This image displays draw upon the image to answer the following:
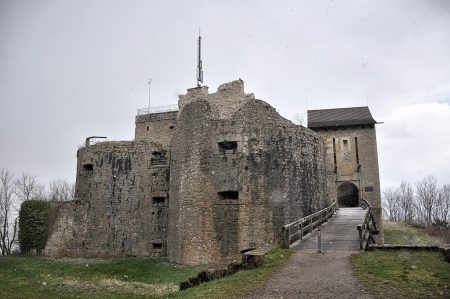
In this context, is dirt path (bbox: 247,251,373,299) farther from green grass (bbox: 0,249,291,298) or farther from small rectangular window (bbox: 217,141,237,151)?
small rectangular window (bbox: 217,141,237,151)

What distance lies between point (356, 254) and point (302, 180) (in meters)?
7.11

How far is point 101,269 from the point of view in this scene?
19.2 meters

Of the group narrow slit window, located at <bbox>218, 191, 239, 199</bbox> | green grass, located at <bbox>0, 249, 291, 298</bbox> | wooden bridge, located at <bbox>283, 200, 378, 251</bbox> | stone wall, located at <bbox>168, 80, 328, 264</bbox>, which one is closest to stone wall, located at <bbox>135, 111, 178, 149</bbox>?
stone wall, located at <bbox>168, 80, 328, 264</bbox>

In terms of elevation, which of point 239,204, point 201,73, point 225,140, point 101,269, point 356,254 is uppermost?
point 201,73

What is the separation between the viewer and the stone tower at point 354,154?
31.2 meters

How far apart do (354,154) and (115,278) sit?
20360 millimetres

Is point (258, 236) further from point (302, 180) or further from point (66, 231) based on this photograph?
point (66, 231)

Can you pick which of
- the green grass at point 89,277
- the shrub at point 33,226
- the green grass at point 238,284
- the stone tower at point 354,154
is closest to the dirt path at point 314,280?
the green grass at point 238,284

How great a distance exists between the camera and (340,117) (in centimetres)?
3316

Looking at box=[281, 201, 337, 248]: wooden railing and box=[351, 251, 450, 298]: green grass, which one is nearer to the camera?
box=[351, 251, 450, 298]: green grass

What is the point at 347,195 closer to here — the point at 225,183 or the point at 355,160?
the point at 355,160

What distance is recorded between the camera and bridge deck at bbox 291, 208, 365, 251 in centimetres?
1466

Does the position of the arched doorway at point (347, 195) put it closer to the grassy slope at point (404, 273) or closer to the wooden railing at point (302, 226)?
the wooden railing at point (302, 226)

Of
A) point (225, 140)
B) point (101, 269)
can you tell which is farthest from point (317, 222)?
point (101, 269)
